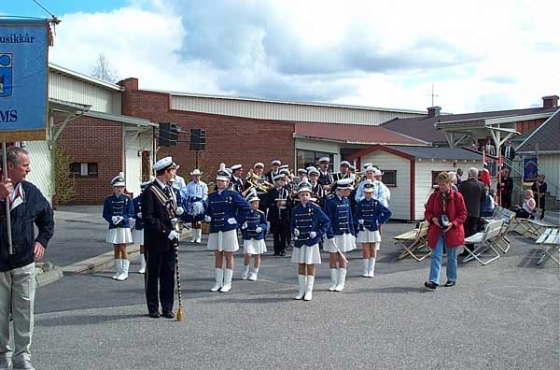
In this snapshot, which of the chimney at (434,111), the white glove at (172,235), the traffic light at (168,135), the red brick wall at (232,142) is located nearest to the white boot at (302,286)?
the white glove at (172,235)

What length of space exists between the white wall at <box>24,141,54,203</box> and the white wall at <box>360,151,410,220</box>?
44.2ft

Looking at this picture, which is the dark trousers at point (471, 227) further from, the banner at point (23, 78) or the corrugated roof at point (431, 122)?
the corrugated roof at point (431, 122)

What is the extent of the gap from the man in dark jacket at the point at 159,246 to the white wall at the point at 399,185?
17.1 m

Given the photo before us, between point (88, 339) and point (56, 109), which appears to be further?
point (56, 109)

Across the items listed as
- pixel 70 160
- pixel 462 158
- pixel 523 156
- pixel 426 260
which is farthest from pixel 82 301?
pixel 523 156

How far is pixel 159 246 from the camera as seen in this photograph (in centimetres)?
856

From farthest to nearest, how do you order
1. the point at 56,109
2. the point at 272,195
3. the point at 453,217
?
the point at 56,109, the point at 272,195, the point at 453,217

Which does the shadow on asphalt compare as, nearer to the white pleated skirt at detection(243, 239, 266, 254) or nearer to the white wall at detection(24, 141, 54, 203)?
the white pleated skirt at detection(243, 239, 266, 254)

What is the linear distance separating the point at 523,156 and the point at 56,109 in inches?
886

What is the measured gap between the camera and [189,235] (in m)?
19.5

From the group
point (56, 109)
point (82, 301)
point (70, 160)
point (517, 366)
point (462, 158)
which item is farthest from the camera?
point (70, 160)

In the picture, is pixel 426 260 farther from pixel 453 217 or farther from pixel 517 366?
pixel 517 366

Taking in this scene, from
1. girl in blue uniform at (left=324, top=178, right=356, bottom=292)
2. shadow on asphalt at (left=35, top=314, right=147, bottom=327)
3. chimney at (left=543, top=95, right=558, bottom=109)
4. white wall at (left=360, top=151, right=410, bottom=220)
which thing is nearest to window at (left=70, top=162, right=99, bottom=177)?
white wall at (left=360, top=151, right=410, bottom=220)

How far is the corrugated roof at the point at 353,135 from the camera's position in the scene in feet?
122
